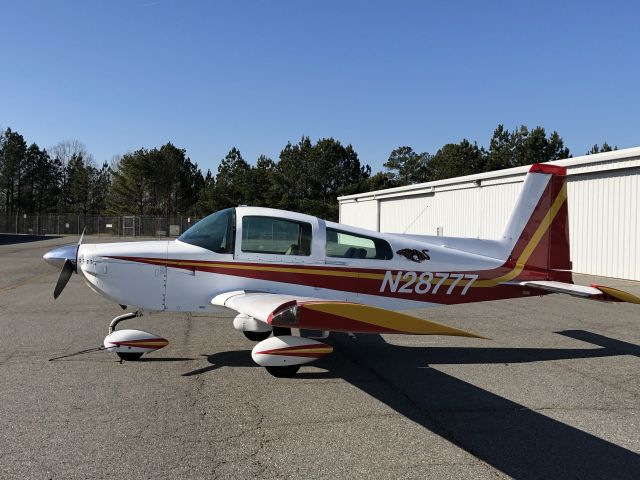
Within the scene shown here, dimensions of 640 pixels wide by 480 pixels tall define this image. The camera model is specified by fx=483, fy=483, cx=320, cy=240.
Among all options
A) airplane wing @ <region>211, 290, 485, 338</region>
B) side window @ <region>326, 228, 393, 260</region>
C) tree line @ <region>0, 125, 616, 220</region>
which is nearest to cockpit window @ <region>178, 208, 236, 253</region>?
side window @ <region>326, 228, 393, 260</region>

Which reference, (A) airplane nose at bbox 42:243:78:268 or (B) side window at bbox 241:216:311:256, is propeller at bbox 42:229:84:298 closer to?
(A) airplane nose at bbox 42:243:78:268

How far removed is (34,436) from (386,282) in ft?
14.0

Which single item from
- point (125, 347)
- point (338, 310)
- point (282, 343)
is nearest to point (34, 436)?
point (125, 347)

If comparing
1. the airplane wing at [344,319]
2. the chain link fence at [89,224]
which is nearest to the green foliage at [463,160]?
the chain link fence at [89,224]

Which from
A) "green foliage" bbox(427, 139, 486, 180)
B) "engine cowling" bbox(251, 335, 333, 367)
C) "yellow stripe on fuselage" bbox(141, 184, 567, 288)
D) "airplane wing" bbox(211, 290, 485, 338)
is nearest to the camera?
"airplane wing" bbox(211, 290, 485, 338)

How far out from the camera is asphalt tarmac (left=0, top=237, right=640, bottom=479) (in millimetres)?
3430

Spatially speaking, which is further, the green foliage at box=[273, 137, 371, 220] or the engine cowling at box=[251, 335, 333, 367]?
the green foliage at box=[273, 137, 371, 220]

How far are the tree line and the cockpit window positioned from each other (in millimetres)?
45667

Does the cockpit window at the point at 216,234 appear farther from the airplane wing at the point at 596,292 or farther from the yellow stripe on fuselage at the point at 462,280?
the airplane wing at the point at 596,292

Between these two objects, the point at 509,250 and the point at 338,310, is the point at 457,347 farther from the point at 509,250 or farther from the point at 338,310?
the point at 338,310

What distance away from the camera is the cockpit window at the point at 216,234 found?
242 inches

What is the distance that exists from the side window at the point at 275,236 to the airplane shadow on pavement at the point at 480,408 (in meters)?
1.45

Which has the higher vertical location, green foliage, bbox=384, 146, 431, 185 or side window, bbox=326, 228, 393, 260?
green foliage, bbox=384, 146, 431, 185

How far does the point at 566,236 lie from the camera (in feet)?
24.3
